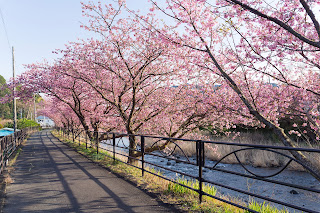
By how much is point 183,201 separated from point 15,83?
49.2ft

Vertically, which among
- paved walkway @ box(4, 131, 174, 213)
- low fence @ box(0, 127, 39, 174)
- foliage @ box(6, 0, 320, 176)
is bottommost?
paved walkway @ box(4, 131, 174, 213)

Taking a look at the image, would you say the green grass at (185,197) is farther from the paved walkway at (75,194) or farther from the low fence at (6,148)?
the low fence at (6,148)

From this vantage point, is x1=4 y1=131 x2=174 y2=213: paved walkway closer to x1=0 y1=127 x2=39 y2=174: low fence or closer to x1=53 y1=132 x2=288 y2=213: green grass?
x1=53 y1=132 x2=288 y2=213: green grass

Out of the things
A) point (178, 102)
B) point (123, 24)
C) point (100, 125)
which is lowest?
point (100, 125)

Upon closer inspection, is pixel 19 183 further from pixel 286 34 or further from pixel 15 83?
pixel 15 83

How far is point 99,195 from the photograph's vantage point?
5.24 metres

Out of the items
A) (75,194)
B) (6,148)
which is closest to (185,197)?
(75,194)

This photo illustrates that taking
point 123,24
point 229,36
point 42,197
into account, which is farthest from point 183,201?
point 123,24

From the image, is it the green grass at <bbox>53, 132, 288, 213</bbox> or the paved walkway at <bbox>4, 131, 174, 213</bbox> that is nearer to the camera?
the green grass at <bbox>53, 132, 288, 213</bbox>

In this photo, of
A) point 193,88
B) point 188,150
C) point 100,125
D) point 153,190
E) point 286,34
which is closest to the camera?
point 286,34

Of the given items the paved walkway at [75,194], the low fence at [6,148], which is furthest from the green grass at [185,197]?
the low fence at [6,148]

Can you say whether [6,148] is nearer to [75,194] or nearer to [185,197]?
[75,194]

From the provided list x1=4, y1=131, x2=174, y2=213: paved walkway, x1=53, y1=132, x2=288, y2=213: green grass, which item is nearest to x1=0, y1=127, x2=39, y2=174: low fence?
x1=4, y1=131, x2=174, y2=213: paved walkway

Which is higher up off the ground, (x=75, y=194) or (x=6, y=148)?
(x=6, y=148)
